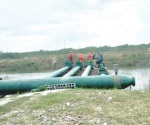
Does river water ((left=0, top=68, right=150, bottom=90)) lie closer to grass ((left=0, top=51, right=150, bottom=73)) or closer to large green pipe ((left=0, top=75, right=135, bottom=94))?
large green pipe ((left=0, top=75, right=135, bottom=94))

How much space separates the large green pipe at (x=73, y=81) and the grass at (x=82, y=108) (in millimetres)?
2353

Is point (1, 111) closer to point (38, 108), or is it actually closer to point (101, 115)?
point (38, 108)

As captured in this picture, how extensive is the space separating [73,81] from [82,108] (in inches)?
168

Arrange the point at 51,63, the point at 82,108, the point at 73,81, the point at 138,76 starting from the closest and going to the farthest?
the point at 82,108
the point at 73,81
the point at 138,76
the point at 51,63

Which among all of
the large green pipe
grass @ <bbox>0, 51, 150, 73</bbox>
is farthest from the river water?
grass @ <bbox>0, 51, 150, 73</bbox>

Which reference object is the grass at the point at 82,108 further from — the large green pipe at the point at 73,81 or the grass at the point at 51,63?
the grass at the point at 51,63

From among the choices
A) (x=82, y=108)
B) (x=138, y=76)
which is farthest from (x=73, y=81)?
(x=138, y=76)

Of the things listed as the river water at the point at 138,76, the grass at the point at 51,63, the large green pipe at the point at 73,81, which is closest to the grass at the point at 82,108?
the large green pipe at the point at 73,81

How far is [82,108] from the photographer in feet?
27.0

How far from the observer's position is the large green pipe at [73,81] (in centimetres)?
1246

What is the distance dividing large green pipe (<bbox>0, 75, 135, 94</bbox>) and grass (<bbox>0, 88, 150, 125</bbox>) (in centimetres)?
235

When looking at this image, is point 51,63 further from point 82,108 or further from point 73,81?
point 82,108

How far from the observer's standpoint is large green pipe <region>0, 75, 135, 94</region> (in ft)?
40.9

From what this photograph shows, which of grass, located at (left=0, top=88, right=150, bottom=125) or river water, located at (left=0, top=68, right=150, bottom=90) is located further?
river water, located at (left=0, top=68, right=150, bottom=90)
